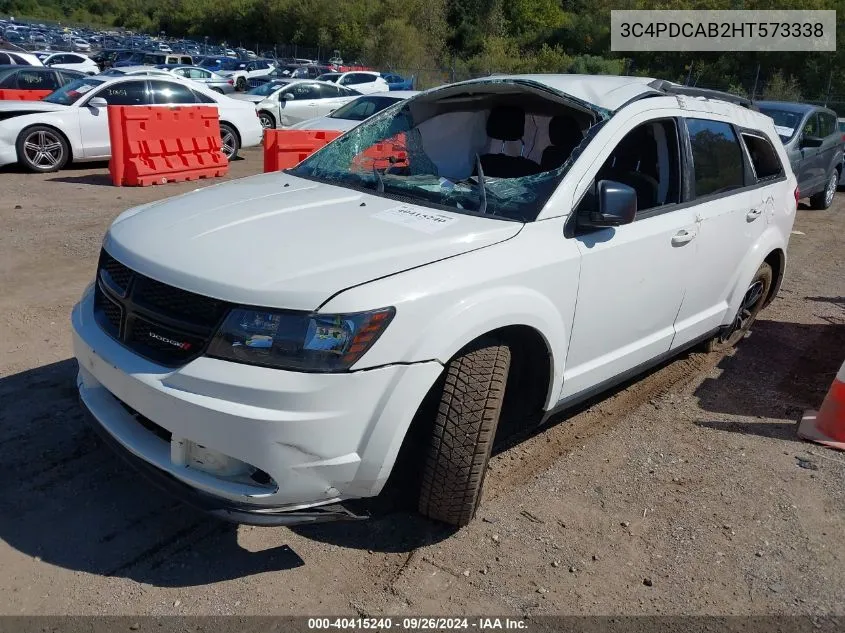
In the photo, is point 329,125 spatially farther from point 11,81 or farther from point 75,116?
point 11,81

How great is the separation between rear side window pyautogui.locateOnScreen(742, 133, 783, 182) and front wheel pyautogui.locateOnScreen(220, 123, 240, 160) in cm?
1035

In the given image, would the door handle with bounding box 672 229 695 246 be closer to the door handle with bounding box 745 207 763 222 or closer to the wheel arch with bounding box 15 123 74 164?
the door handle with bounding box 745 207 763 222

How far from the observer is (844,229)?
1116 centimetres

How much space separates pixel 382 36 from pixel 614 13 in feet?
62.4

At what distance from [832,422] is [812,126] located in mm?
8858

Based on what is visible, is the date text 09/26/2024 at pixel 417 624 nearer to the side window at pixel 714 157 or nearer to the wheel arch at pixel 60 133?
the side window at pixel 714 157

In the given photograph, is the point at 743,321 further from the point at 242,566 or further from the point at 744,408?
the point at 242,566

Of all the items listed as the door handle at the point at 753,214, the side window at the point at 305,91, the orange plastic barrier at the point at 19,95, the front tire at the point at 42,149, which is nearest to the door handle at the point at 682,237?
the door handle at the point at 753,214

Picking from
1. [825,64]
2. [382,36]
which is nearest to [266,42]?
[382,36]

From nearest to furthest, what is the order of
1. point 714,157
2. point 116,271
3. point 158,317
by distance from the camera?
point 158,317
point 116,271
point 714,157

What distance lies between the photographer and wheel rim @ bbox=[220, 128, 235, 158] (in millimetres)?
13469

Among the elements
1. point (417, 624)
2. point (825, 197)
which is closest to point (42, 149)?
point (417, 624)

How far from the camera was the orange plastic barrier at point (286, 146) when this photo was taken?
10.7 m

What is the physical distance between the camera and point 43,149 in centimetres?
1151
